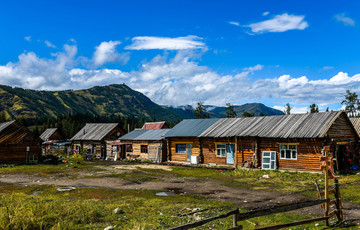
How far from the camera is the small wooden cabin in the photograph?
34.4 m

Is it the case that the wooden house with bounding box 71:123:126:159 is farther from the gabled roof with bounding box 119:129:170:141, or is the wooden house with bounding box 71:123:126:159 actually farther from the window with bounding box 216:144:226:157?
the window with bounding box 216:144:226:157

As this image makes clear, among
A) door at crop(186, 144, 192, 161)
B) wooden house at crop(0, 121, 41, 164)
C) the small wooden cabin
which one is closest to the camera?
the small wooden cabin

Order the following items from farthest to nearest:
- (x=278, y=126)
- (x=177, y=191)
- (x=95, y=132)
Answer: (x=95, y=132), (x=278, y=126), (x=177, y=191)

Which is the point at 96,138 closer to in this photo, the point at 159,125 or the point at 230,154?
the point at 159,125

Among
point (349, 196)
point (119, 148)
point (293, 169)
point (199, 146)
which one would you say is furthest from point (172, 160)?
point (349, 196)

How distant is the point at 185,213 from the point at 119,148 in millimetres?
37318

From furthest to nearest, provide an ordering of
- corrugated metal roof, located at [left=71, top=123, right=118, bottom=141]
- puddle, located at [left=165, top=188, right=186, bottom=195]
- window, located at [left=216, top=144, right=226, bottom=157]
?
1. corrugated metal roof, located at [left=71, top=123, right=118, bottom=141]
2. window, located at [left=216, top=144, right=226, bottom=157]
3. puddle, located at [left=165, top=188, right=186, bottom=195]

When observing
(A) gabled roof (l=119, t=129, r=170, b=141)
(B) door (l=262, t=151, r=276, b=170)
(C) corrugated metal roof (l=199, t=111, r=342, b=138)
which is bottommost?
(B) door (l=262, t=151, r=276, b=170)

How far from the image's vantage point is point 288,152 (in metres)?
26.4

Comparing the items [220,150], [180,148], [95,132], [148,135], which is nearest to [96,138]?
[95,132]

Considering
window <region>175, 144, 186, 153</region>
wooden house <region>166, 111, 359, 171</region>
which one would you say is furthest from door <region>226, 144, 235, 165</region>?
window <region>175, 144, 186, 153</region>

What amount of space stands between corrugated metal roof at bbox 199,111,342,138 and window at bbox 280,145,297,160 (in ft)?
4.21

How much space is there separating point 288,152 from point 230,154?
658 cm

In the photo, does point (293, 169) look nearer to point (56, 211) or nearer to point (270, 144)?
point (270, 144)
